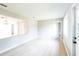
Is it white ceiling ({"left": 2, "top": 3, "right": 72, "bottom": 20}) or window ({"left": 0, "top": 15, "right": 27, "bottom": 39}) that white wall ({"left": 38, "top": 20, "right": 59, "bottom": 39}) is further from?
window ({"left": 0, "top": 15, "right": 27, "bottom": 39})

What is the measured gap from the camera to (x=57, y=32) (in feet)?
20.1

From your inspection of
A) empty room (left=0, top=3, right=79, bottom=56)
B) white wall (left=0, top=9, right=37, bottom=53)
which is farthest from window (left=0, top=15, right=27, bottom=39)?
white wall (left=0, top=9, right=37, bottom=53)

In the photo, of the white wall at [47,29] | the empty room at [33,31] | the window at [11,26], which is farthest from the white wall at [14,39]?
the white wall at [47,29]

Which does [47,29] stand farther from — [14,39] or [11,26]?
[11,26]

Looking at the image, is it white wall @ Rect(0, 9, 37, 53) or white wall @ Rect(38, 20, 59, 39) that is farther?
white wall @ Rect(38, 20, 59, 39)

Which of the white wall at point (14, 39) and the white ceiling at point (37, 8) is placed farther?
the white wall at point (14, 39)

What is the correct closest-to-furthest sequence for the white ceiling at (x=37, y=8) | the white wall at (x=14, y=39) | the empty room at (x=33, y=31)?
the white ceiling at (x=37, y=8), the empty room at (x=33, y=31), the white wall at (x=14, y=39)

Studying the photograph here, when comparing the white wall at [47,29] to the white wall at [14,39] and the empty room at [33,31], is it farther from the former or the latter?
the white wall at [14,39]

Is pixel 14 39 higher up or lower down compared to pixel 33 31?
lower down

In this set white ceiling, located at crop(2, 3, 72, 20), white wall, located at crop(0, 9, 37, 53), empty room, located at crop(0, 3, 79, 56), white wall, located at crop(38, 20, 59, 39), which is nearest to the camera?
white ceiling, located at crop(2, 3, 72, 20)

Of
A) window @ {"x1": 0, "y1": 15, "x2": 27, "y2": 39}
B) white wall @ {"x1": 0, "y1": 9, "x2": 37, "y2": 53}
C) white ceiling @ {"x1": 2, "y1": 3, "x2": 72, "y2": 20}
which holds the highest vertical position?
white ceiling @ {"x1": 2, "y1": 3, "x2": 72, "y2": 20}

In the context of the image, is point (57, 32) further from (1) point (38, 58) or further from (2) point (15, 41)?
(1) point (38, 58)

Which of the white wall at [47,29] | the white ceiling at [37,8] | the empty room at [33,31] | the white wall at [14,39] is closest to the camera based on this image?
the white ceiling at [37,8]

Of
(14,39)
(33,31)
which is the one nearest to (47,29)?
(33,31)
